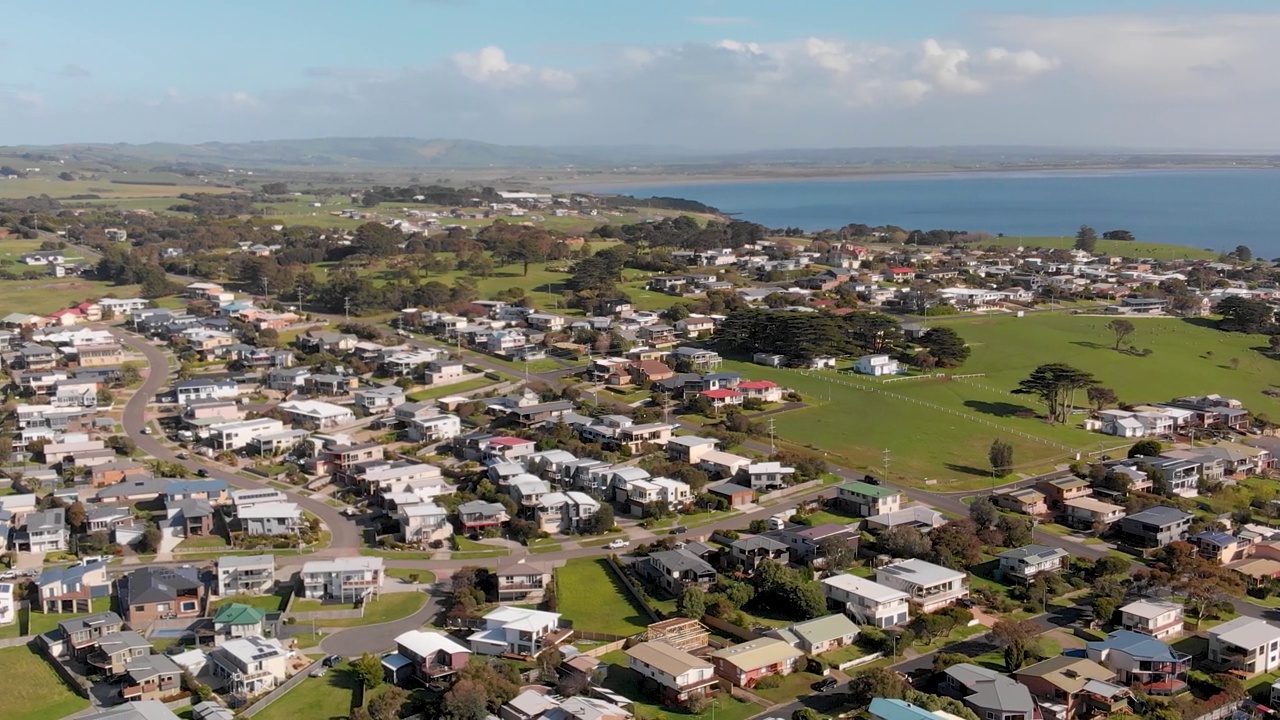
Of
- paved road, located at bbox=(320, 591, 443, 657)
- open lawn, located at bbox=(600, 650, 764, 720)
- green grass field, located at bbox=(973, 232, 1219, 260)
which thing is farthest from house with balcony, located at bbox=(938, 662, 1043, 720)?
green grass field, located at bbox=(973, 232, 1219, 260)

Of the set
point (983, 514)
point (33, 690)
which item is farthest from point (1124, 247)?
point (33, 690)

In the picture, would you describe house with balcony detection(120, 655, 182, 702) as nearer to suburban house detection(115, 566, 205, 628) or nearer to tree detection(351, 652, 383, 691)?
suburban house detection(115, 566, 205, 628)

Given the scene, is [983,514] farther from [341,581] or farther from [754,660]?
[341,581]

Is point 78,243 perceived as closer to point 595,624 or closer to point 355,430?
point 355,430

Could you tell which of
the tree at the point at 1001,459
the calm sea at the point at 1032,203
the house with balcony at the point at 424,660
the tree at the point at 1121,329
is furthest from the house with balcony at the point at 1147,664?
the calm sea at the point at 1032,203

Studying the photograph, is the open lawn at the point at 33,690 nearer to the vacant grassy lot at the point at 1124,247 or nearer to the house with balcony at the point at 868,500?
the house with balcony at the point at 868,500

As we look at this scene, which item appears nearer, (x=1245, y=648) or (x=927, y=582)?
(x=1245, y=648)
